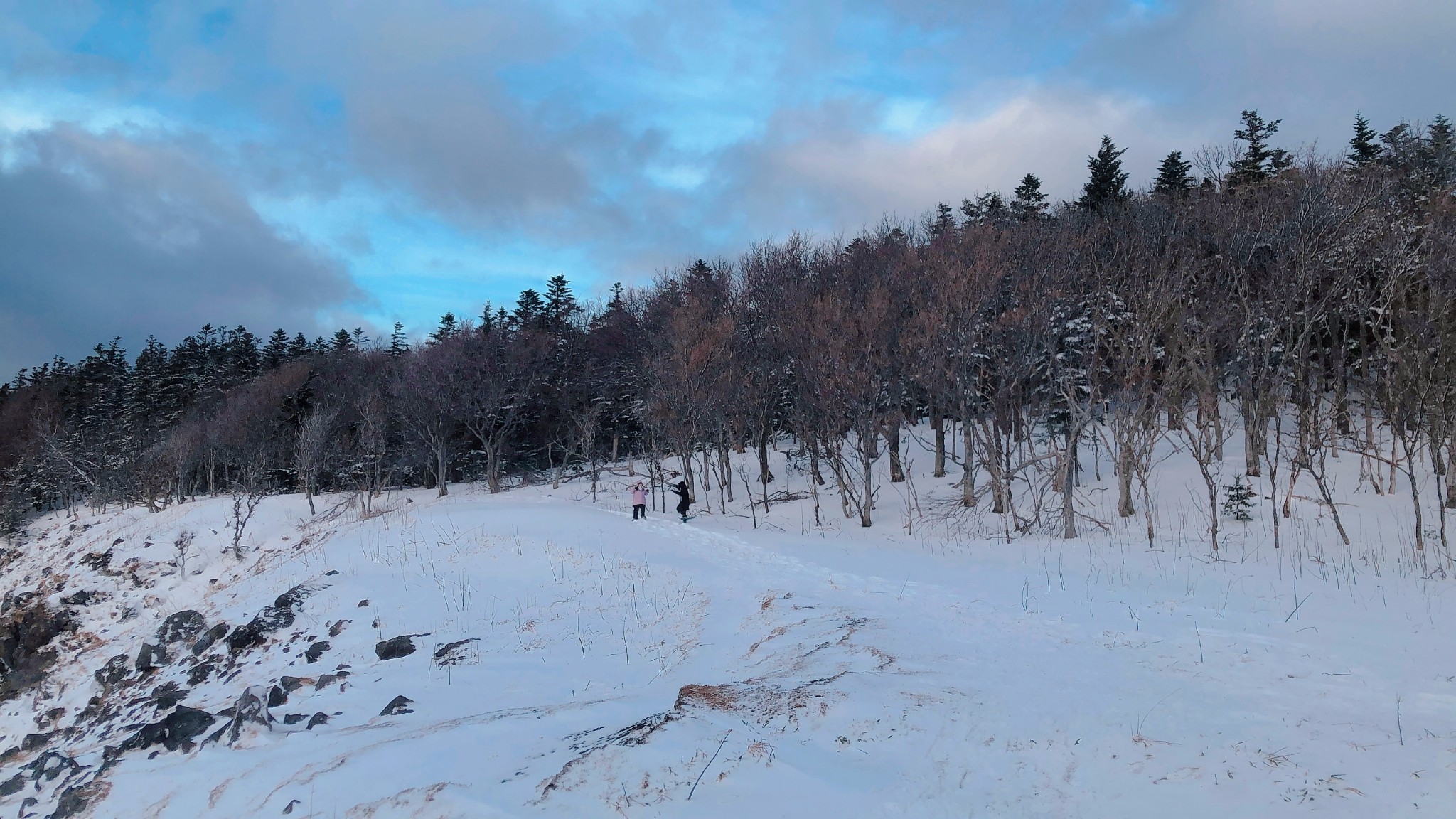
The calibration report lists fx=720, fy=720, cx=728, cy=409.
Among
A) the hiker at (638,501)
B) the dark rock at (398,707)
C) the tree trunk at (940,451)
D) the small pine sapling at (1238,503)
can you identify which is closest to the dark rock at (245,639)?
the dark rock at (398,707)

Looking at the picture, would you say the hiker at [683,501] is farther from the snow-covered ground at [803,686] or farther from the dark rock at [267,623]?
the dark rock at [267,623]

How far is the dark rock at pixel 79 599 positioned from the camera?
25.1 metres

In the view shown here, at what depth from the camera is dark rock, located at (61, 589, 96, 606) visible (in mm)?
25141

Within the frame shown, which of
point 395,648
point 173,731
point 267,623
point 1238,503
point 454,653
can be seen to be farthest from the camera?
point 1238,503

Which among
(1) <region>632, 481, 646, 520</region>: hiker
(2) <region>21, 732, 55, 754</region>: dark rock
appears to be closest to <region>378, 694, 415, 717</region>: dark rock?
(2) <region>21, 732, 55, 754</region>: dark rock

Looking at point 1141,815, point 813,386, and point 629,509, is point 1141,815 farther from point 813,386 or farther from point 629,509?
point 629,509

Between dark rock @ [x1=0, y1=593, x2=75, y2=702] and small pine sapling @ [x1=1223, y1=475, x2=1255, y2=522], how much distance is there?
32.8 metres

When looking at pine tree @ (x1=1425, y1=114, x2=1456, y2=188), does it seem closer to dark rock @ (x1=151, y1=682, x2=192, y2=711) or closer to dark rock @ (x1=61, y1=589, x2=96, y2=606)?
dark rock @ (x1=151, y1=682, x2=192, y2=711)

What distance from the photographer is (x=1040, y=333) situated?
2272 centimetres

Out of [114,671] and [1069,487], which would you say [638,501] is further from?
[114,671]

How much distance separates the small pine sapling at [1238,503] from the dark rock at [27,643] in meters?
32.8

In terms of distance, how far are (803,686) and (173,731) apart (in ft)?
28.8

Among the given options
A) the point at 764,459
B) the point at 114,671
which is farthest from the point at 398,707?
the point at 764,459

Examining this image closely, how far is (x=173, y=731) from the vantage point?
968 cm
